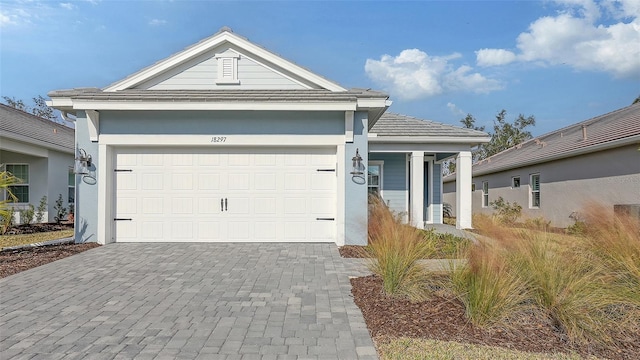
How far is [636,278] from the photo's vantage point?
3.79m

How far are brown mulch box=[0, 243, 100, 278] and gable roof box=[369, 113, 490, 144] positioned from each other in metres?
9.30

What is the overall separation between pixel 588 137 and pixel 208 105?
1337 centimetres

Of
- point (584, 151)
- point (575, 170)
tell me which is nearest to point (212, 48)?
point (584, 151)

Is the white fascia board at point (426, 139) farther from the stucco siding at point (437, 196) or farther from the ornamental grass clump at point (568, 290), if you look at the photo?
the ornamental grass clump at point (568, 290)

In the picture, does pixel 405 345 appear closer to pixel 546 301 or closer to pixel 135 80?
pixel 546 301

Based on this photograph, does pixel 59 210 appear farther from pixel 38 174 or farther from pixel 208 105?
pixel 208 105

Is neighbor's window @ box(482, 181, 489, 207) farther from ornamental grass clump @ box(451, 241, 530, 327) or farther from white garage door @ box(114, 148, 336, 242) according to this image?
ornamental grass clump @ box(451, 241, 530, 327)

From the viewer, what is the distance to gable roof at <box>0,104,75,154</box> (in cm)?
1230

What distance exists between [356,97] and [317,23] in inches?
142

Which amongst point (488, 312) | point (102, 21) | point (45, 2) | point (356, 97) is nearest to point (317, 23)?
point (356, 97)

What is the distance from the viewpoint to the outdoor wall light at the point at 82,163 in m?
8.54

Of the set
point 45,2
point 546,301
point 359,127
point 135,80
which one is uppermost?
point 45,2

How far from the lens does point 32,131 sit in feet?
45.1

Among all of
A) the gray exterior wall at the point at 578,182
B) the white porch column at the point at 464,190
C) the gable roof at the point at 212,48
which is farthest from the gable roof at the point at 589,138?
the gable roof at the point at 212,48
